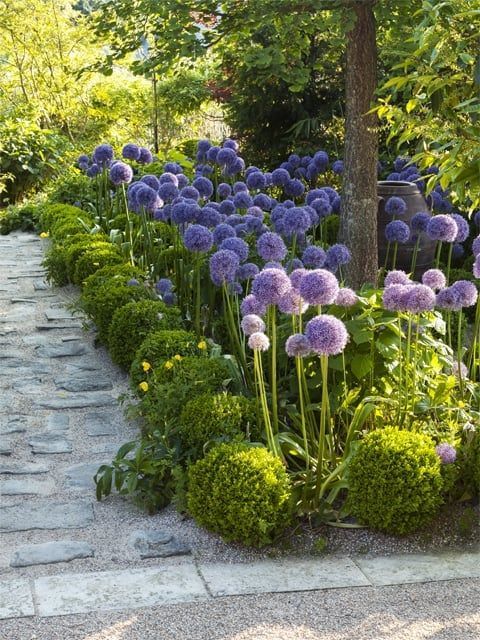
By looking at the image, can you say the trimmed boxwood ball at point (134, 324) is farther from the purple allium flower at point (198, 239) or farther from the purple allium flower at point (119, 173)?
the purple allium flower at point (119, 173)

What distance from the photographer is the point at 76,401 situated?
5.04 meters

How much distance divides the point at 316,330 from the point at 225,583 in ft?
3.19

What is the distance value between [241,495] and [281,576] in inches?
13.2

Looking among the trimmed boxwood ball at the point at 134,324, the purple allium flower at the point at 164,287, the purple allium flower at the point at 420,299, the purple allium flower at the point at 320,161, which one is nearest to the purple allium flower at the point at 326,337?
the purple allium flower at the point at 420,299

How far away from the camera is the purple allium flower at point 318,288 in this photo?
3246 mm

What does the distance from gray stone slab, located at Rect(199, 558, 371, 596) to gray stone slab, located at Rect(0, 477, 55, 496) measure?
101 centimetres

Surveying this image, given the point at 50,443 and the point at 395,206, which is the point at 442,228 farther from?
the point at 50,443

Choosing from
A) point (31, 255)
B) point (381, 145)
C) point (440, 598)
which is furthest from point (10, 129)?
point (440, 598)

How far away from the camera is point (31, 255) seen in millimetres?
8758

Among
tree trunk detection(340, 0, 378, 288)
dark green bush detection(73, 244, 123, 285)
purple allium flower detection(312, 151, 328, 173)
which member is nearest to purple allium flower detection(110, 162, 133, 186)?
dark green bush detection(73, 244, 123, 285)

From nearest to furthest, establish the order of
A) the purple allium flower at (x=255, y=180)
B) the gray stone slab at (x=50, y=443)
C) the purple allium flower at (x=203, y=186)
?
the gray stone slab at (x=50, y=443) → the purple allium flower at (x=203, y=186) → the purple allium flower at (x=255, y=180)

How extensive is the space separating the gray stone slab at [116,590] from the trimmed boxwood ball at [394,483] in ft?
2.41

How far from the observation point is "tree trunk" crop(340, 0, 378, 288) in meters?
5.55

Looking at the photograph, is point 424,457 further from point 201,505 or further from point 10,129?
point 10,129
